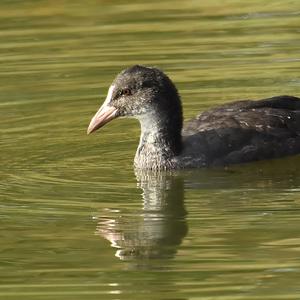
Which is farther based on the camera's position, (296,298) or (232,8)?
(232,8)

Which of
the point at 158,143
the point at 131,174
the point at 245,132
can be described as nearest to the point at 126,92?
the point at 158,143

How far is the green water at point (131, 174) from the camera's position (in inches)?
379

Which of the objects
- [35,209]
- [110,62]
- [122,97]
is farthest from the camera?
[110,62]

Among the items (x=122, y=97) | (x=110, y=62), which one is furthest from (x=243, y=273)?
(x=110, y=62)

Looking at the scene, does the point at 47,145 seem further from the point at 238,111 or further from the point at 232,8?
the point at 232,8

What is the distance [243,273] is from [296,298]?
0.58 m

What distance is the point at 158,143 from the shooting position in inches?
518

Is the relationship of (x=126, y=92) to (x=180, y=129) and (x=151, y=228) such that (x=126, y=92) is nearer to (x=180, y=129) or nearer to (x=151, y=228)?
(x=180, y=129)

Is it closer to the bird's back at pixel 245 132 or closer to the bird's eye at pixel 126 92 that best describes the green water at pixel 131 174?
the bird's back at pixel 245 132

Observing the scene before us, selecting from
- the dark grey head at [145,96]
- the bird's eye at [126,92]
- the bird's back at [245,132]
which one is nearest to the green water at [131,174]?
the bird's back at [245,132]

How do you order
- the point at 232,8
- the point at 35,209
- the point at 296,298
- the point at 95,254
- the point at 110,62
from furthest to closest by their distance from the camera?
1. the point at 232,8
2. the point at 110,62
3. the point at 35,209
4. the point at 95,254
5. the point at 296,298

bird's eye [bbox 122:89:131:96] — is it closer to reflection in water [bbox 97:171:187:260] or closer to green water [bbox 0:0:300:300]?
green water [bbox 0:0:300:300]

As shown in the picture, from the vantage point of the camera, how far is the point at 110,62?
16656 mm

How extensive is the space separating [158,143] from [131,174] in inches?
20.9
